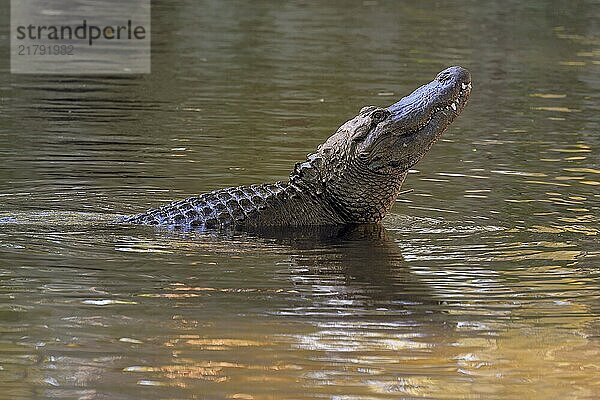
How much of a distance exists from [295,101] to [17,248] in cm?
677

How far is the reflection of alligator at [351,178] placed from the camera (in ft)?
26.7

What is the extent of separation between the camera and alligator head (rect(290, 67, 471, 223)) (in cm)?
813

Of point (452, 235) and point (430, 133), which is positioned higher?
point (430, 133)

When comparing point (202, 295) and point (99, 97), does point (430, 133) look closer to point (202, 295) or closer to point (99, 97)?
point (202, 295)

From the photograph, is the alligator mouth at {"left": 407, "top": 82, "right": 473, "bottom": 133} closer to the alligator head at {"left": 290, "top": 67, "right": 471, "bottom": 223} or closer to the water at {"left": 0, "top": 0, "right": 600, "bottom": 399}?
the alligator head at {"left": 290, "top": 67, "right": 471, "bottom": 223}

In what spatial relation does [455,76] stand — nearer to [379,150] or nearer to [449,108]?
[449,108]

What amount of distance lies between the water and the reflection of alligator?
0.74ft

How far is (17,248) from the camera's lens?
7438 millimetres

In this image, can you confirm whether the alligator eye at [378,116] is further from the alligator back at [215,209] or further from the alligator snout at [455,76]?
the alligator back at [215,209]

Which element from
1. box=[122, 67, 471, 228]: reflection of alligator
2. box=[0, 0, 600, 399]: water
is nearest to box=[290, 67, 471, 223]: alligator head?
box=[122, 67, 471, 228]: reflection of alligator

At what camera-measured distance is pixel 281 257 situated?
746cm

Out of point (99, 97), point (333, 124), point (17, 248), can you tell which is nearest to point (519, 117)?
point (333, 124)

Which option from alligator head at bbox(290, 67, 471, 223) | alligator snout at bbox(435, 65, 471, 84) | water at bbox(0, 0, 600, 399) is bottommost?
water at bbox(0, 0, 600, 399)

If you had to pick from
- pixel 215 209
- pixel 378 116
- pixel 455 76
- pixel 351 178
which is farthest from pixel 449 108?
pixel 215 209
